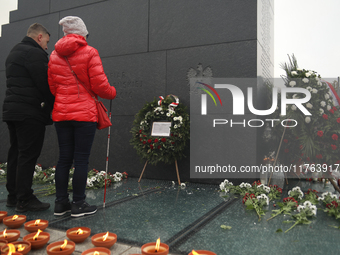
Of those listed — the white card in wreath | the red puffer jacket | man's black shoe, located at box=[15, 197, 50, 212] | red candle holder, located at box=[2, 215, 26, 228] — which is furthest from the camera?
the white card in wreath

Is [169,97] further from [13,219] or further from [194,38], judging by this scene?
[13,219]

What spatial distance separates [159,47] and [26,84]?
2.68 metres

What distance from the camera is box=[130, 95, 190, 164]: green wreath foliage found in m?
4.00

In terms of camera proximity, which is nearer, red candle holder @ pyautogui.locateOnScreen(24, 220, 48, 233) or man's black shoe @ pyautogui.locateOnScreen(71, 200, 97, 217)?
red candle holder @ pyautogui.locateOnScreen(24, 220, 48, 233)

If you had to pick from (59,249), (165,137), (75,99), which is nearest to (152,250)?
(59,249)

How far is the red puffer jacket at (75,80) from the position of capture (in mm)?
2414

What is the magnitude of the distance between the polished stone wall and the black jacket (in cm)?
230

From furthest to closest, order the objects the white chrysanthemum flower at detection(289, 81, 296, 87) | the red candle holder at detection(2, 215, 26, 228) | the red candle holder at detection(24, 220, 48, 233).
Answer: the white chrysanthemum flower at detection(289, 81, 296, 87)
the red candle holder at detection(2, 215, 26, 228)
the red candle holder at detection(24, 220, 48, 233)

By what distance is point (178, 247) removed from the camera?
1.85m

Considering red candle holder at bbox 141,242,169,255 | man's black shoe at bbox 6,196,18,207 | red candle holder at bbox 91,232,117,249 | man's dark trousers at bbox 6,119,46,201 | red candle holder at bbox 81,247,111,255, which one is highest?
man's dark trousers at bbox 6,119,46,201

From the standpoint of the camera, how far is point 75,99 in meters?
2.43

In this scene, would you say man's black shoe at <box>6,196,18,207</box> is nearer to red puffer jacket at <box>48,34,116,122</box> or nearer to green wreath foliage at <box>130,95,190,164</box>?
red puffer jacket at <box>48,34,116,122</box>

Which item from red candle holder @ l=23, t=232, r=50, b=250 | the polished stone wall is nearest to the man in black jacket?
red candle holder @ l=23, t=232, r=50, b=250

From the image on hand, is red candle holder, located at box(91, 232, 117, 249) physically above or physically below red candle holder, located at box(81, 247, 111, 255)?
below
